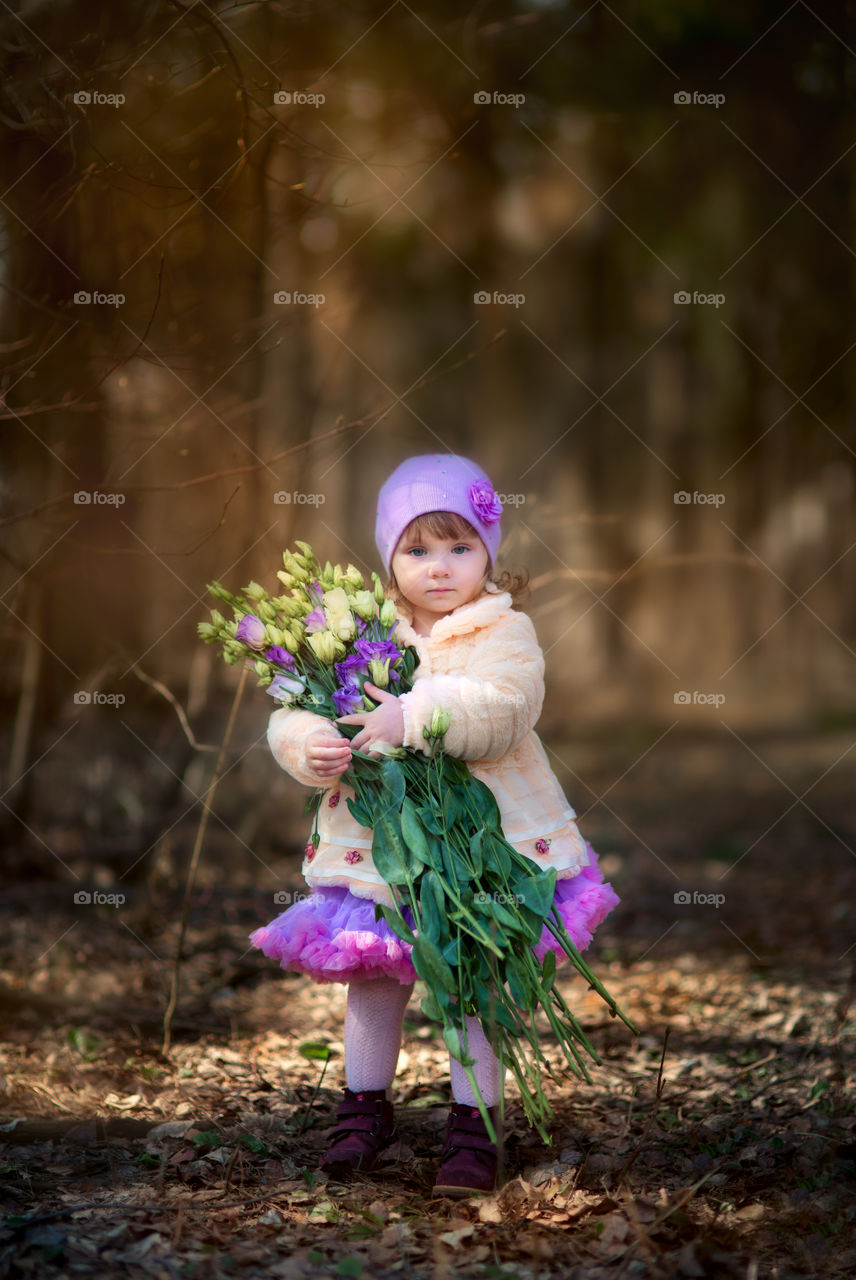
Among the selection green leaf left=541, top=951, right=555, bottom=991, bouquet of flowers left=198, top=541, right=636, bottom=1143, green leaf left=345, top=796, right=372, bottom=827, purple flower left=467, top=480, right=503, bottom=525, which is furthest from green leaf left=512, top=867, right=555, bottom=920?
purple flower left=467, top=480, right=503, bottom=525

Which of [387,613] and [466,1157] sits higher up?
[387,613]

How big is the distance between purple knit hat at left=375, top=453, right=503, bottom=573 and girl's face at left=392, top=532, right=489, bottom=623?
33 mm

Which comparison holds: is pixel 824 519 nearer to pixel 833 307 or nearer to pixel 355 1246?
pixel 833 307

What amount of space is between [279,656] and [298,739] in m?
0.19

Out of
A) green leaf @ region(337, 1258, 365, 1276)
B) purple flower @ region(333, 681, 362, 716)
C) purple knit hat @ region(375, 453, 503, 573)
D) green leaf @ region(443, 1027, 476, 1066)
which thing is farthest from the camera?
purple knit hat @ region(375, 453, 503, 573)

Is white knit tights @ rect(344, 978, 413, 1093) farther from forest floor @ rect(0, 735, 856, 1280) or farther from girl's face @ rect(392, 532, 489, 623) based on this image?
girl's face @ rect(392, 532, 489, 623)

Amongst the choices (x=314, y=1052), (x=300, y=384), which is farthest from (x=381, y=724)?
(x=300, y=384)

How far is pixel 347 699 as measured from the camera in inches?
96.3

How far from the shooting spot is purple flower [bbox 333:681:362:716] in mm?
2447

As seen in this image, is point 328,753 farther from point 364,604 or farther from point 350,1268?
point 350,1268

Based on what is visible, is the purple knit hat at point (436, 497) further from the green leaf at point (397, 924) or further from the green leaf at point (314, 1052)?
the green leaf at point (314, 1052)

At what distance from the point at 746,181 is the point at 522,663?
884cm

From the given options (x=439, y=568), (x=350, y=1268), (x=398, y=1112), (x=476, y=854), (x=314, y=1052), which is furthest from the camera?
(x=314, y=1052)

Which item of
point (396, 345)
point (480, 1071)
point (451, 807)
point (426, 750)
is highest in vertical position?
point (396, 345)
